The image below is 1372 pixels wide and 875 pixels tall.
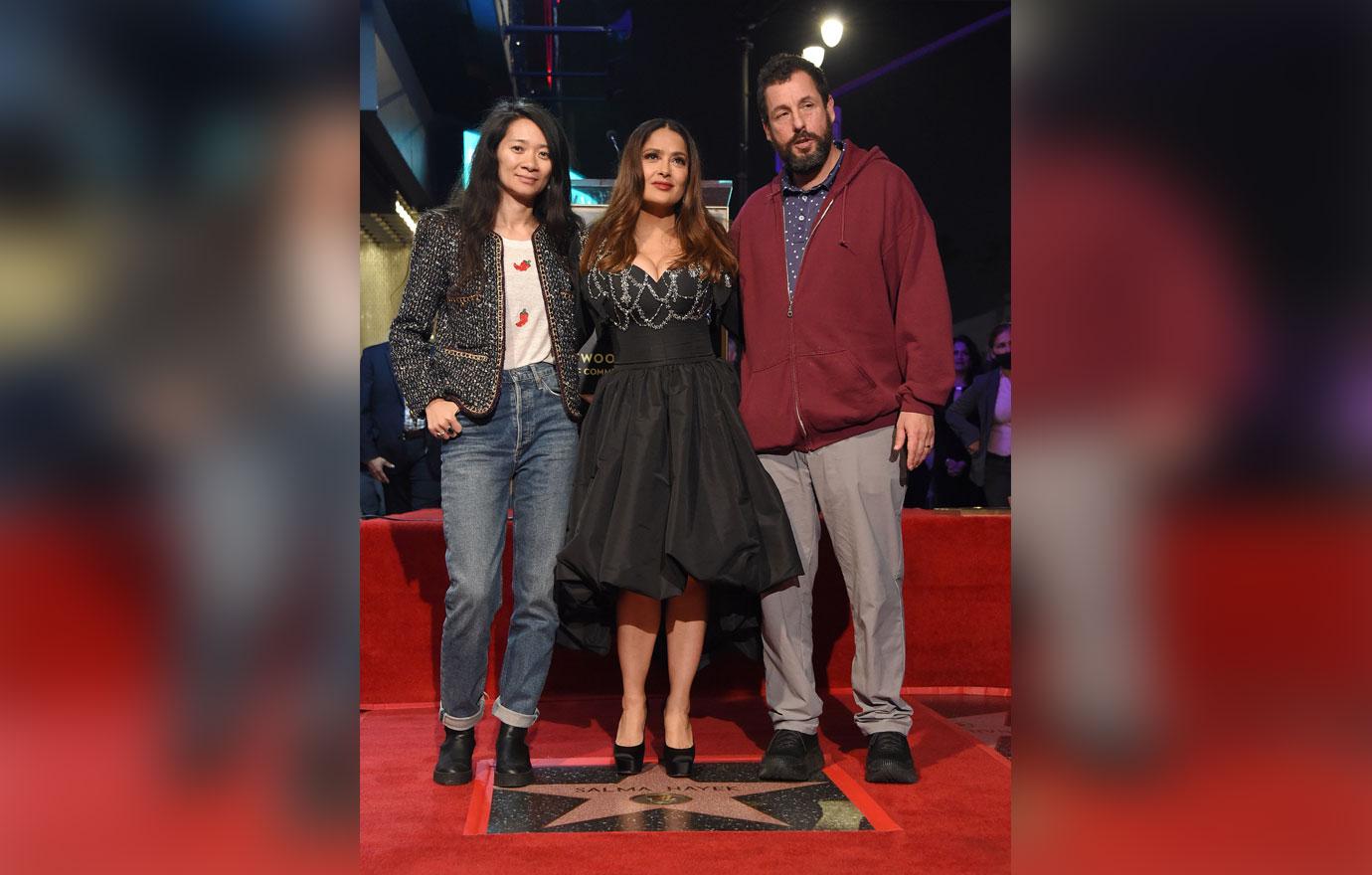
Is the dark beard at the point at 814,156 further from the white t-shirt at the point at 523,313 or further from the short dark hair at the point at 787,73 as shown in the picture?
the white t-shirt at the point at 523,313

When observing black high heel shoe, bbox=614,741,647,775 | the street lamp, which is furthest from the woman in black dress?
the street lamp

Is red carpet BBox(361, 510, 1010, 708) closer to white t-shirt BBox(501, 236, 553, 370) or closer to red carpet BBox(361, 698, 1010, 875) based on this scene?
red carpet BBox(361, 698, 1010, 875)

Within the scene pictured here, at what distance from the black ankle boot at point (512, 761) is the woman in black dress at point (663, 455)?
0.67 ft

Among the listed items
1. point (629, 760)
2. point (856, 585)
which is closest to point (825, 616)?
point (856, 585)

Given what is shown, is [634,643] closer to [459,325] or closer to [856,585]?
[856,585]

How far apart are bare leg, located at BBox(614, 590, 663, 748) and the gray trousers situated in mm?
272

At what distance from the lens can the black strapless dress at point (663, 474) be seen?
2.42 meters

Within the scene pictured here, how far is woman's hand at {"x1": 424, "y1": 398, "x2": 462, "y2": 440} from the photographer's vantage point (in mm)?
2508

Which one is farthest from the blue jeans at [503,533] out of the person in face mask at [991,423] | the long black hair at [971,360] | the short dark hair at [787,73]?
the long black hair at [971,360]

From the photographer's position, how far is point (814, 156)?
8.59ft

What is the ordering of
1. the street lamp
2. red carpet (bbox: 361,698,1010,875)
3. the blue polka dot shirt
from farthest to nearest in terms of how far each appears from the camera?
the street lamp < the blue polka dot shirt < red carpet (bbox: 361,698,1010,875)
